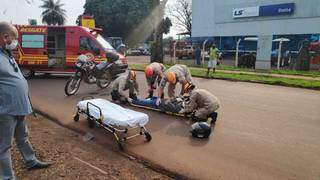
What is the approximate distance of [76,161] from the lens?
16.8 feet

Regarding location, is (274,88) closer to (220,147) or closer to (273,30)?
(220,147)

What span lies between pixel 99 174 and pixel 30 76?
1306 cm

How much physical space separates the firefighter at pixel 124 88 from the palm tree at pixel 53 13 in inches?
3095

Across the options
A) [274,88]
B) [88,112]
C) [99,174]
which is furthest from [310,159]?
[274,88]

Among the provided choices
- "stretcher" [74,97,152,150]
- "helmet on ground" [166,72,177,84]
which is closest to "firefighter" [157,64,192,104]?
"helmet on ground" [166,72,177,84]

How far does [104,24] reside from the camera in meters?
55.6

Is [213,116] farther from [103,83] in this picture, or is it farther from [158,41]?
[158,41]

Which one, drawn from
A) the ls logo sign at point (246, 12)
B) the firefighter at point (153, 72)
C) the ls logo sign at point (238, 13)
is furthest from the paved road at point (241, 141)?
the ls logo sign at point (238, 13)

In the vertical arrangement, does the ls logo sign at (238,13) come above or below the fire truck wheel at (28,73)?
above

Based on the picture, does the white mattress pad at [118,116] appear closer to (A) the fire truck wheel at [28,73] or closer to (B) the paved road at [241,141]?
(B) the paved road at [241,141]

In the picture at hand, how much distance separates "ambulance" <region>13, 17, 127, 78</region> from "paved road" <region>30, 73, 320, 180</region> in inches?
208

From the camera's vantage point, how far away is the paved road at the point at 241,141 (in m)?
4.93

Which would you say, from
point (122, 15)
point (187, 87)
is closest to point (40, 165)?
point (187, 87)

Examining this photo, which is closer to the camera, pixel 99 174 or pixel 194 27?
pixel 99 174
